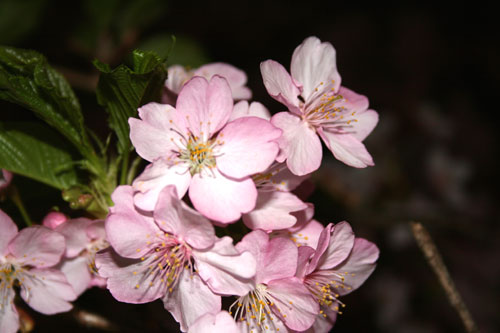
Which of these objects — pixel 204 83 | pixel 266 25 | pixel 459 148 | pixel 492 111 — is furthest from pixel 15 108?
pixel 492 111

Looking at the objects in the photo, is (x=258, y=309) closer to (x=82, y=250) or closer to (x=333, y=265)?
(x=333, y=265)

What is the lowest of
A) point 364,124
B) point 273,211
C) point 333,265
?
point 333,265

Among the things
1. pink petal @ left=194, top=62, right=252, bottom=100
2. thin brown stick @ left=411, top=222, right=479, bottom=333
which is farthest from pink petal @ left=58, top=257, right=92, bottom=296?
thin brown stick @ left=411, top=222, right=479, bottom=333

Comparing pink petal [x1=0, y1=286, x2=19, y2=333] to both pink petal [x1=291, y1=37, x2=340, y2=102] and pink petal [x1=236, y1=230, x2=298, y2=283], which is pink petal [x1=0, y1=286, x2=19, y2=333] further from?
pink petal [x1=291, y1=37, x2=340, y2=102]

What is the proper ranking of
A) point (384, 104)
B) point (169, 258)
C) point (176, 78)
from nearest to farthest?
point (169, 258) → point (176, 78) → point (384, 104)

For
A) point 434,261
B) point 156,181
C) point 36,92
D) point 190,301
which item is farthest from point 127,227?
point 434,261

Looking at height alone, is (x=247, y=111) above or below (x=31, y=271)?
above

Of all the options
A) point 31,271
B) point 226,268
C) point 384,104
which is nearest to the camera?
point 226,268
